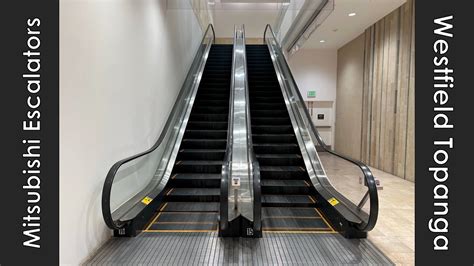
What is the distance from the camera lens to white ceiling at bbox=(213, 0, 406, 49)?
240 inches

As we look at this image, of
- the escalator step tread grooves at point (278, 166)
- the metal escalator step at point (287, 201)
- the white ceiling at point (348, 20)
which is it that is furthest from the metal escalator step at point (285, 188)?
the white ceiling at point (348, 20)

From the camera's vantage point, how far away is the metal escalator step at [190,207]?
352cm

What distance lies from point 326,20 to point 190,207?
19.7 feet

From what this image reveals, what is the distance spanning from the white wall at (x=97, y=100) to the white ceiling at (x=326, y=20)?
4.74 meters

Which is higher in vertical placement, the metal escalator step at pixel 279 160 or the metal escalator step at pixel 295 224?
the metal escalator step at pixel 279 160

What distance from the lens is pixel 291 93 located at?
5.83 metres

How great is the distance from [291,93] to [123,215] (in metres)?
4.28

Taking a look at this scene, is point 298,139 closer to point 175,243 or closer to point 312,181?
point 312,181

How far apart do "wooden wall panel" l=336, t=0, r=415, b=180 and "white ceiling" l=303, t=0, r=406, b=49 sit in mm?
300

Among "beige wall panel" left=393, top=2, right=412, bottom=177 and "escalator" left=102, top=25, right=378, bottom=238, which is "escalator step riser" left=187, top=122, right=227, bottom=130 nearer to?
"escalator" left=102, top=25, right=378, bottom=238

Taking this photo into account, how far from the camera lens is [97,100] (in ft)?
8.30

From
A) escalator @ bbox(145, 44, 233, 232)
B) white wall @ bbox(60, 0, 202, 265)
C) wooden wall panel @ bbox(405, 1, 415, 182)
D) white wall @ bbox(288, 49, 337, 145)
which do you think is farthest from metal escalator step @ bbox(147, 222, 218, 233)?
white wall @ bbox(288, 49, 337, 145)

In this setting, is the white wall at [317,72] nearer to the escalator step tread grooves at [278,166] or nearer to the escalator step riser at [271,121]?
the escalator step tread grooves at [278,166]

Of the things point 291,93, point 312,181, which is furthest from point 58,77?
point 291,93
